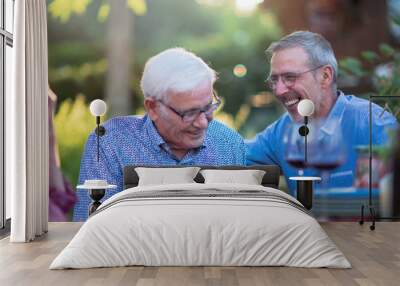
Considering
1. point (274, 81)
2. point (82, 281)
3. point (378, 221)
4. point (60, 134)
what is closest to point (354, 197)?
point (378, 221)

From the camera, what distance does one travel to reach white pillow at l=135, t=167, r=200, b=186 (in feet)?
23.8

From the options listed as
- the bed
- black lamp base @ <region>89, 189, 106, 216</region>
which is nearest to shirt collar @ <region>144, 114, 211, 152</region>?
black lamp base @ <region>89, 189, 106, 216</region>

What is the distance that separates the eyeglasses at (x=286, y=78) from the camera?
803cm

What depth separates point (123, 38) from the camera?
8070mm

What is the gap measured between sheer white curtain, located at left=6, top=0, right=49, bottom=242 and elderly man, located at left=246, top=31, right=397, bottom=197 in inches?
103

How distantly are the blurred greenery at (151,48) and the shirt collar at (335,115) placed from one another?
0.63 meters

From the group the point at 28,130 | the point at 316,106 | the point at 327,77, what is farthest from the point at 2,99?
the point at 327,77

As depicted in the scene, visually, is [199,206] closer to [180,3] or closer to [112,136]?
[112,136]

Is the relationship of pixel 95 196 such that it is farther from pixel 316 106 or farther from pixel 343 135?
pixel 343 135

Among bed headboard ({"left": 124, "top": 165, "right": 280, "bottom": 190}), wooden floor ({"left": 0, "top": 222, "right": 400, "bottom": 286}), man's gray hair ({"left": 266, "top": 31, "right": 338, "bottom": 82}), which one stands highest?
man's gray hair ({"left": 266, "top": 31, "right": 338, "bottom": 82})

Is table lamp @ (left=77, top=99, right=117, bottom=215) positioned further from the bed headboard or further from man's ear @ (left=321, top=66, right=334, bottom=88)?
man's ear @ (left=321, top=66, right=334, bottom=88)

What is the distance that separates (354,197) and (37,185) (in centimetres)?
386

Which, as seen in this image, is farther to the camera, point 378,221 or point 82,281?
point 378,221

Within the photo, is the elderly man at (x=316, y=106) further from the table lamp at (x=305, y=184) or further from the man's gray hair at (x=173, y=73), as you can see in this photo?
the man's gray hair at (x=173, y=73)
